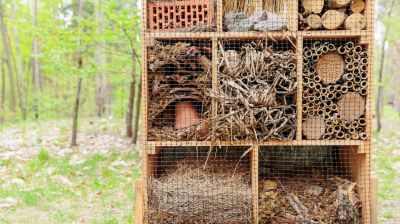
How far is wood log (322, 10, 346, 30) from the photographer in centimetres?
470

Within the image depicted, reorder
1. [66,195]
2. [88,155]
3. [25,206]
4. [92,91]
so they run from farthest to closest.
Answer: [92,91], [88,155], [66,195], [25,206]

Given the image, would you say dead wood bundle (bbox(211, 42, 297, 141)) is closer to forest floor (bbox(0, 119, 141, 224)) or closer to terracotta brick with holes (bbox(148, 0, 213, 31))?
terracotta brick with holes (bbox(148, 0, 213, 31))

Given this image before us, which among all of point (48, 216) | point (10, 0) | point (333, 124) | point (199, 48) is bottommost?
→ point (48, 216)

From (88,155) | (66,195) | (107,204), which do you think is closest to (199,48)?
(107,204)

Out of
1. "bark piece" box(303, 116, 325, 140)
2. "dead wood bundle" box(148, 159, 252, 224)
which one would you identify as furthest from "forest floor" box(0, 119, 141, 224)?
"bark piece" box(303, 116, 325, 140)

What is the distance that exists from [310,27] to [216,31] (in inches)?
40.5

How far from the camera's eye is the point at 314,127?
4.74 metres

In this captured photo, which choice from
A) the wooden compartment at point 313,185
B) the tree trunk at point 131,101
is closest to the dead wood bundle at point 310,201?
the wooden compartment at point 313,185

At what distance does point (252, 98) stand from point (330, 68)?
96cm

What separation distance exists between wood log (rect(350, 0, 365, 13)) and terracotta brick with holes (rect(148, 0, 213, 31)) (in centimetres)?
157

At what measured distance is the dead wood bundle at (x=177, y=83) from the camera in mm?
4738

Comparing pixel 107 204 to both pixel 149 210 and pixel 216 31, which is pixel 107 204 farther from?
pixel 216 31

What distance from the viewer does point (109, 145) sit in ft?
33.1

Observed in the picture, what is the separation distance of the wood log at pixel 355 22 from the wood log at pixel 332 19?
72 mm
